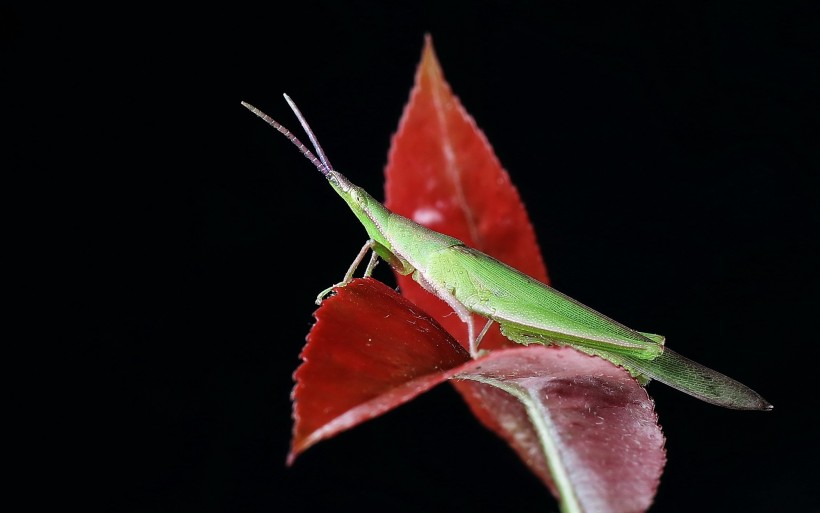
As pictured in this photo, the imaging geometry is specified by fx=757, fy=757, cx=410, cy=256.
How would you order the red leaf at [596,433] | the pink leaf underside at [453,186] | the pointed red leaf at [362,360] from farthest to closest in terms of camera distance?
1. the pink leaf underside at [453,186]
2. the red leaf at [596,433]
3. the pointed red leaf at [362,360]

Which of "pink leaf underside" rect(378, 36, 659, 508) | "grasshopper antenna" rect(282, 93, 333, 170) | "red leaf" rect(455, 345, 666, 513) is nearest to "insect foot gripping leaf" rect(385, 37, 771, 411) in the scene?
"pink leaf underside" rect(378, 36, 659, 508)

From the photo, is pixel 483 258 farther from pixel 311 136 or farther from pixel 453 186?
pixel 311 136

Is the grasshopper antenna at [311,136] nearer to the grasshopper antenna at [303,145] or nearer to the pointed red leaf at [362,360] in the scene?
the grasshopper antenna at [303,145]

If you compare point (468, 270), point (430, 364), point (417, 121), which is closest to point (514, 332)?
point (468, 270)

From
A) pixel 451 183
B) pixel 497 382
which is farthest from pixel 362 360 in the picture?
pixel 451 183

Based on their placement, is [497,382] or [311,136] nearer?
[497,382]

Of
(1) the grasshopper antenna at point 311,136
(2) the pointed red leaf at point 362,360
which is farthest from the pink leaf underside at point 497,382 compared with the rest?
(1) the grasshopper antenna at point 311,136
